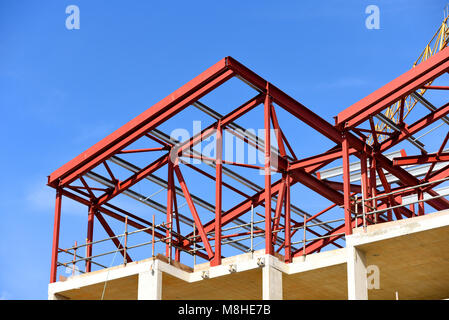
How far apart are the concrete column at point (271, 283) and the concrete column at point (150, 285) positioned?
383cm

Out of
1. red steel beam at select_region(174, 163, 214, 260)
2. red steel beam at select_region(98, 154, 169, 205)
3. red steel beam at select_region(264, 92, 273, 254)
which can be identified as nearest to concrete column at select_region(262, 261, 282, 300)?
red steel beam at select_region(264, 92, 273, 254)

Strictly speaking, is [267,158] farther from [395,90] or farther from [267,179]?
[395,90]

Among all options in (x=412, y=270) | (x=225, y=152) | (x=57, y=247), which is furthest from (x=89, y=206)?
(x=412, y=270)

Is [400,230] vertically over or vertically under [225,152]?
under

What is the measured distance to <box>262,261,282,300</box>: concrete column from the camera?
27906mm

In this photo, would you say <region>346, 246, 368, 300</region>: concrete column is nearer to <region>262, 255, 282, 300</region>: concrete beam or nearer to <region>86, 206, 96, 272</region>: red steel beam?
<region>262, 255, 282, 300</region>: concrete beam

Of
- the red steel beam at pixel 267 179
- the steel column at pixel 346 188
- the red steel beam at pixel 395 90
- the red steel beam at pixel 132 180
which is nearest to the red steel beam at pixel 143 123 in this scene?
the red steel beam at pixel 267 179

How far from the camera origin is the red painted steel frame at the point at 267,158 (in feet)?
99.1

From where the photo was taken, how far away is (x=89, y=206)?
37.0 meters

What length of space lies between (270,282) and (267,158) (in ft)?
14.2

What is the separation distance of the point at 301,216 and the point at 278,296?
14356mm

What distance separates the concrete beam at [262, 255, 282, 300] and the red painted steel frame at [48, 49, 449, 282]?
52 centimetres

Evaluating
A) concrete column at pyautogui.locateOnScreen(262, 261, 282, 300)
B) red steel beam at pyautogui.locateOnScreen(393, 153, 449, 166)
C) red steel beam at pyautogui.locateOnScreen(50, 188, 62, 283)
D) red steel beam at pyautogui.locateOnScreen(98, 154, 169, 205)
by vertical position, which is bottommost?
concrete column at pyautogui.locateOnScreen(262, 261, 282, 300)
